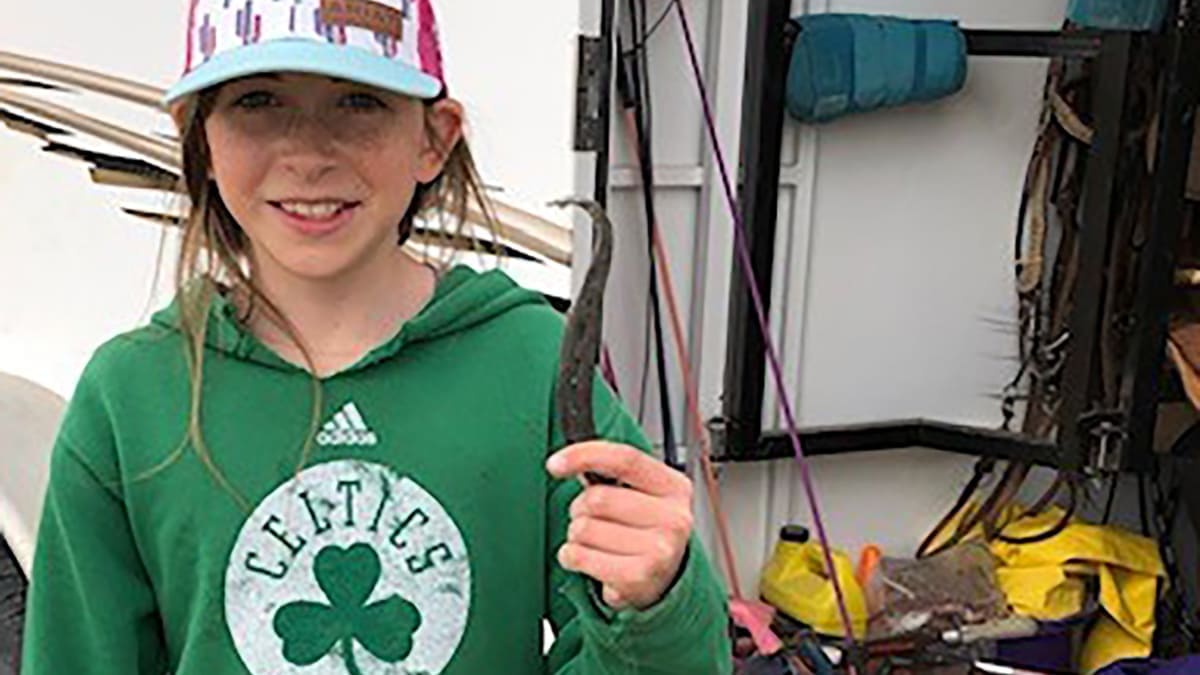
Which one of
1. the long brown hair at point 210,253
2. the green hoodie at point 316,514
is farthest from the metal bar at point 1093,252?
the green hoodie at point 316,514

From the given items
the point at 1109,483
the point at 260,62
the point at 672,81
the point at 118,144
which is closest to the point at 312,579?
the point at 260,62

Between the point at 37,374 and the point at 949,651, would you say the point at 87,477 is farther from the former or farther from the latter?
the point at 37,374

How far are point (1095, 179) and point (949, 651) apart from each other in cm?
98

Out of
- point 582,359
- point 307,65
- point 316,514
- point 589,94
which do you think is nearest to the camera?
point 582,359

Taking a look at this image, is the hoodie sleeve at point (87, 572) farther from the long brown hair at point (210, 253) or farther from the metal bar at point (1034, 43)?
the metal bar at point (1034, 43)

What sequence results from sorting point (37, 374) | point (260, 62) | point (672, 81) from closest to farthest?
point (260, 62), point (672, 81), point (37, 374)

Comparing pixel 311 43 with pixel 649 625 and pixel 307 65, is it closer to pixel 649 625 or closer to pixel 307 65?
pixel 307 65

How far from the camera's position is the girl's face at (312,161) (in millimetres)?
1331

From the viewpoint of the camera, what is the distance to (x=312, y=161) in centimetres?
132

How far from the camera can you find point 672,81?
9.62 ft

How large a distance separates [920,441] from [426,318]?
7.08 ft

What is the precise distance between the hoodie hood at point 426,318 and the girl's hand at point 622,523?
0.29 meters

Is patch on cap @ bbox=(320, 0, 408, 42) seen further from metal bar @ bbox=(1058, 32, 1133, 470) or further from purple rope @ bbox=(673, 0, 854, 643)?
metal bar @ bbox=(1058, 32, 1133, 470)

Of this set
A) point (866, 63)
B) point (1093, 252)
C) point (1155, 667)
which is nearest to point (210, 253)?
point (866, 63)
